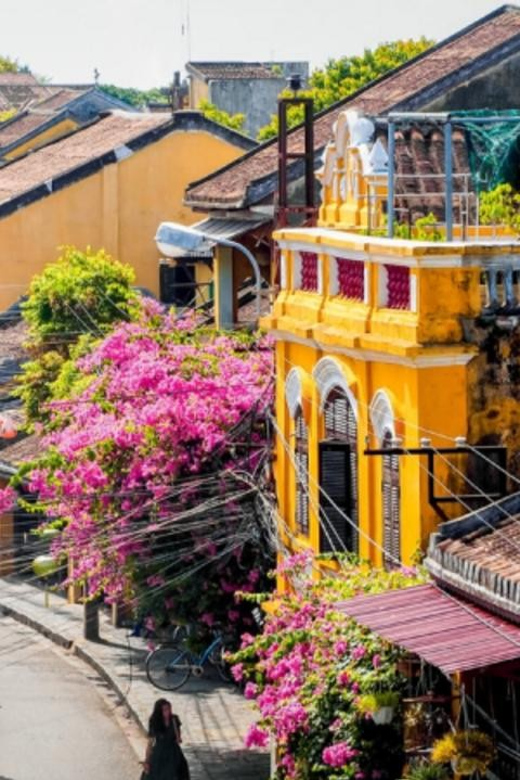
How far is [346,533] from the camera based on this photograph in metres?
26.0

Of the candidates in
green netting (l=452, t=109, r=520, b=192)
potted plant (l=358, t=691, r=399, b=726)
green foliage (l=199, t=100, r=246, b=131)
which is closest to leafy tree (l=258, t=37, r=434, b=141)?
green foliage (l=199, t=100, r=246, b=131)

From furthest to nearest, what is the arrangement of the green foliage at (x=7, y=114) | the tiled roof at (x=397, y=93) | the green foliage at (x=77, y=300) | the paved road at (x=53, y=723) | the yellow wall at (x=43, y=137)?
the green foliage at (x=7, y=114), the yellow wall at (x=43, y=137), the green foliage at (x=77, y=300), the tiled roof at (x=397, y=93), the paved road at (x=53, y=723)

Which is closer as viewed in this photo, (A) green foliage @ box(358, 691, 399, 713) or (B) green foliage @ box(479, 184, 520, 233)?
(A) green foliage @ box(358, 691, 399, 713)

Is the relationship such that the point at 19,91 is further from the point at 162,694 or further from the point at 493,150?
the point at 493,150

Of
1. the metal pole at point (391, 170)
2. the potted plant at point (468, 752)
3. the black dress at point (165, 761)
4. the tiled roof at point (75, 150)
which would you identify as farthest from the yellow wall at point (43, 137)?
the potted plant at point (468, 752)

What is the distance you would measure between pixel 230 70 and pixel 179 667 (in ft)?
142

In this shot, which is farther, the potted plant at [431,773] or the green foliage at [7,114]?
the green foliage at [7,114]

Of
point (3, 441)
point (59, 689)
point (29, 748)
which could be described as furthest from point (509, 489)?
point (3, 441)

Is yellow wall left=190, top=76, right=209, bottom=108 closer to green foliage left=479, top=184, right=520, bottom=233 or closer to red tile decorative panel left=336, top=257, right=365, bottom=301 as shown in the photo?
green foliage left=479, top=184, right=520, bottom=233

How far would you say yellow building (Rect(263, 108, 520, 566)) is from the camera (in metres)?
23.6

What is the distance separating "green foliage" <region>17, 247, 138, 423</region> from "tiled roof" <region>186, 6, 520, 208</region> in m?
2.50

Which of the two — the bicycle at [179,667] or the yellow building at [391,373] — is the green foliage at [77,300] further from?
the yellow building at [391,373]

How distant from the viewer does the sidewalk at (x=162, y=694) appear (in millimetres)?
31562

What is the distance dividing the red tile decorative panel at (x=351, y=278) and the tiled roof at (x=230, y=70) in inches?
1983
